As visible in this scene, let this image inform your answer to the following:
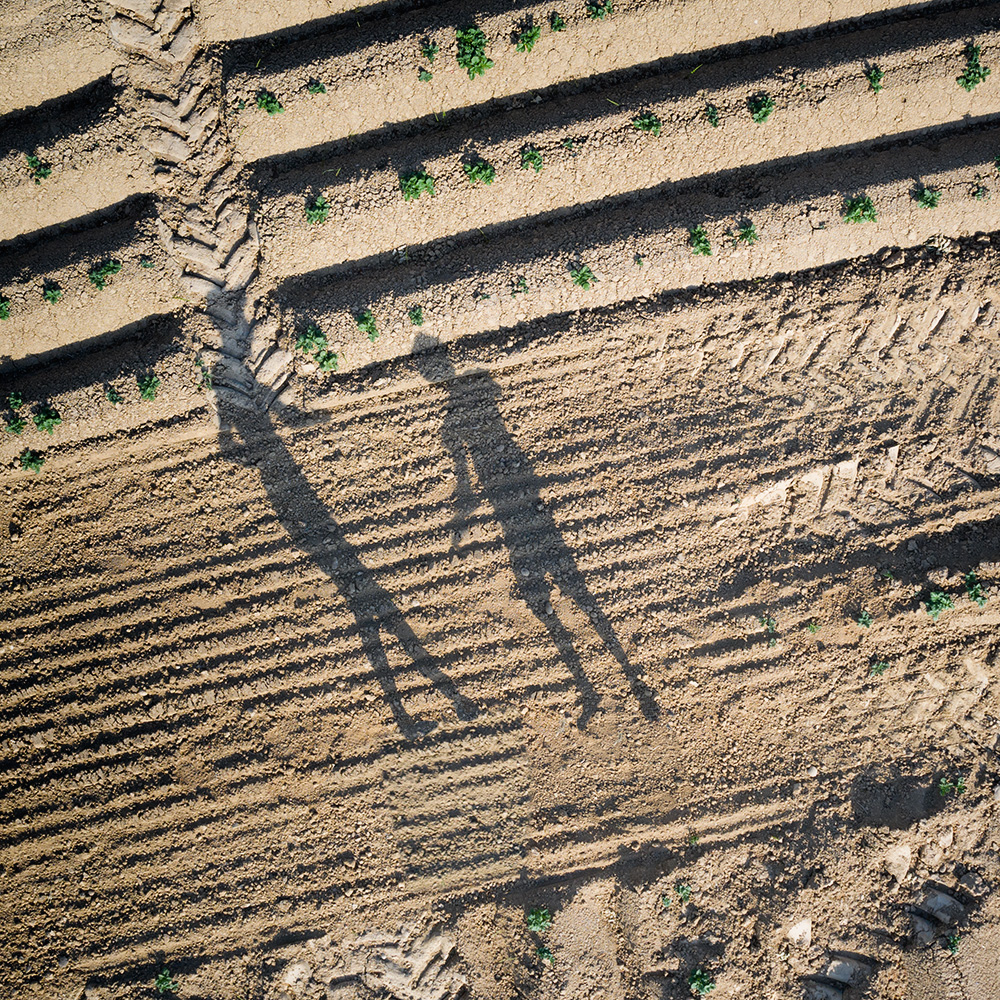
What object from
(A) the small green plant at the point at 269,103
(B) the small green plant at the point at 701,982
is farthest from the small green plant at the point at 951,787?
(A) the small green plant at the point at 269,103

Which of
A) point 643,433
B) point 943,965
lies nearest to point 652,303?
point 643,433

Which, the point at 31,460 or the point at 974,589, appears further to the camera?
the point at 31,460

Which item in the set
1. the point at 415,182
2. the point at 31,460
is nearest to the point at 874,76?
the point at 415,182

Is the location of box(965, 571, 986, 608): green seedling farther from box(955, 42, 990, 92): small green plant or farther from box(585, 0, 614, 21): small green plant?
box(585, 0, 614, 21): small green plant

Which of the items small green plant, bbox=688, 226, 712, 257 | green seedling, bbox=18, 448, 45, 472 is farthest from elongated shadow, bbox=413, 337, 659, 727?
green seedling, bbox=18, 448, 45, 472

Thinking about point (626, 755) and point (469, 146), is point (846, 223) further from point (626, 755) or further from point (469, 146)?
point (626, 755)

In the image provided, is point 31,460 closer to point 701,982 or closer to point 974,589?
point 701,982
